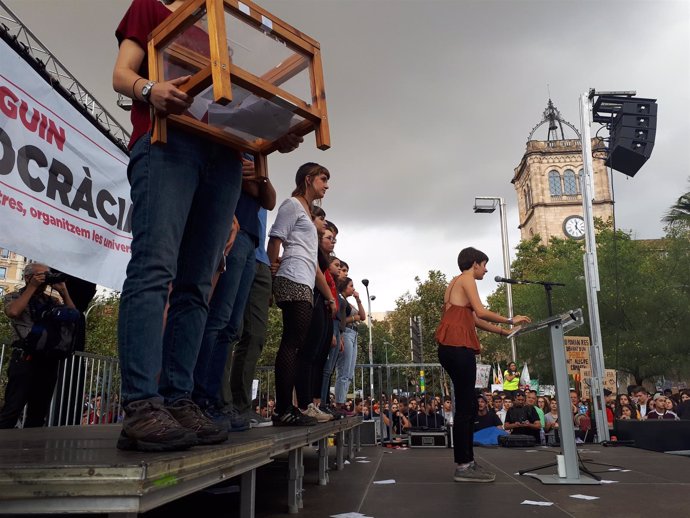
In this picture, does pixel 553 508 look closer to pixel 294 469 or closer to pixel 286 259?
pixel 294 469

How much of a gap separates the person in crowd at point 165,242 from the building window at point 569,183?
65713mm

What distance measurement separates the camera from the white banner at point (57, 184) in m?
4.02

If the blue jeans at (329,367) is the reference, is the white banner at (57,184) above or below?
above

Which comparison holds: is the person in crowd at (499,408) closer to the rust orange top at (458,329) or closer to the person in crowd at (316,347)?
the person in crowd at (316,347)

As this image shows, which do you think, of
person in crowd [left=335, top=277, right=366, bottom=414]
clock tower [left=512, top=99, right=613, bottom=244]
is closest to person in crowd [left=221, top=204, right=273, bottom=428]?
person in crowd [left=335, top=277, right=366, bottom=414]

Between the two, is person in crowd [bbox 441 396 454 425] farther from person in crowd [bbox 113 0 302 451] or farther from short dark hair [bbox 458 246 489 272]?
person in crowd [bbox 113 0 302 451]

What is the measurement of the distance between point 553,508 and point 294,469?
156cm

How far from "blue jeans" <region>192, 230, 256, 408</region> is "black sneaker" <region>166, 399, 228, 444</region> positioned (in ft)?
2.34

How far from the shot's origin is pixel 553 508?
3.04m

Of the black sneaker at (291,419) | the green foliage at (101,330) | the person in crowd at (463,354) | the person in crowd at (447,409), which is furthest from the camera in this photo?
the green foliage at (101,330)

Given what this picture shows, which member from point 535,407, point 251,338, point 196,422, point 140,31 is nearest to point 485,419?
point 535,407

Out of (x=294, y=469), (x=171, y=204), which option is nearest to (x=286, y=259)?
(x=294, y=469)

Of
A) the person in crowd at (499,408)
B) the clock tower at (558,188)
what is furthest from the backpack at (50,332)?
the clock tower at (558,188)

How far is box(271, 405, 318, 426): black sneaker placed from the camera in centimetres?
346
